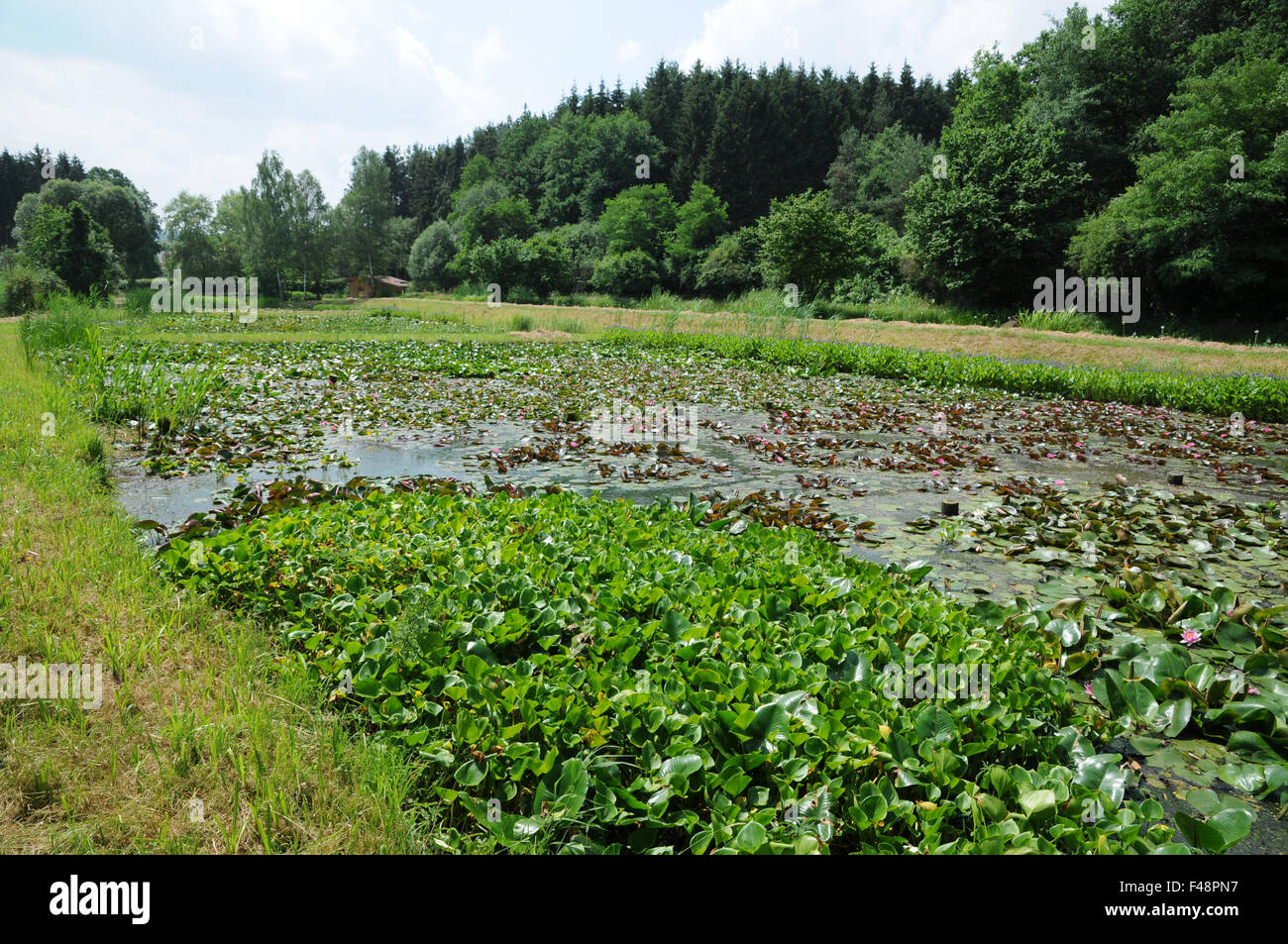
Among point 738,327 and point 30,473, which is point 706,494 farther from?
point 738,327

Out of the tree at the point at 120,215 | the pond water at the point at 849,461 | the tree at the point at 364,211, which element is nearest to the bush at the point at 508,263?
the tree at the point at 364,211

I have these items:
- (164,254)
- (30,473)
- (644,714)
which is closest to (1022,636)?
(644,714)

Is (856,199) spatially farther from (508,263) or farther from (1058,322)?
(1058,322)

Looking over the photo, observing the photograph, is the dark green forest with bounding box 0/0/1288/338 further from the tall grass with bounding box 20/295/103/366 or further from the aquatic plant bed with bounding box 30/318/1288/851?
the aquatic plant bed with bounding box 30/318/1288/851

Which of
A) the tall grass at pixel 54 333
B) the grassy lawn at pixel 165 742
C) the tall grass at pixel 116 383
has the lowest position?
the grassy lawn at pixel 165 742

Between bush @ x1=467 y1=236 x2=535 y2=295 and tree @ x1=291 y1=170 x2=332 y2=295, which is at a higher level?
tree @ x1=291 y1=170 x2=332 y2=295

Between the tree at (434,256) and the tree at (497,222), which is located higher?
the tree at (497,222)

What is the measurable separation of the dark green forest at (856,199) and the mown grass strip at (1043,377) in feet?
51.5

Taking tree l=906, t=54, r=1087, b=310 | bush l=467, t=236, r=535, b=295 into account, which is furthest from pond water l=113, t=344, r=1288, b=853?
bush l=467, t=236, r=535, b=295

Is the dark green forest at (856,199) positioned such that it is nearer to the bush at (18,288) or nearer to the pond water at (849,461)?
the bush at (18,288)

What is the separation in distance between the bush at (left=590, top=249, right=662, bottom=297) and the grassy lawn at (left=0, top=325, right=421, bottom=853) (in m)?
43.4

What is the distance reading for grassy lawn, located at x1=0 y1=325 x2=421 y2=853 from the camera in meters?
1.73

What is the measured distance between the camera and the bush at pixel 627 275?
146ft
